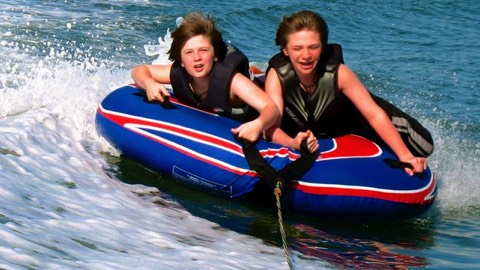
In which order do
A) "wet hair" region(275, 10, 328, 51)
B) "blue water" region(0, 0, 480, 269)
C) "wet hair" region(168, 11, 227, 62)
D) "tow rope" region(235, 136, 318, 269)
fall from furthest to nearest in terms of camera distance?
"wet hair" region(168, 11, 227, 62) < "wet hair" region(275, 10, 328, 51) < "tow rope" region(235, 136, 318, 269) < "blue water" region(0, 0, 480, 269)

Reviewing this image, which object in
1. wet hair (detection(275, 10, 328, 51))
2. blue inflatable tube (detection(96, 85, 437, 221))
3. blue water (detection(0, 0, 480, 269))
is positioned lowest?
blue water (detection(0, 0, 480, 269))

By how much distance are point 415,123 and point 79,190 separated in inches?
82.6

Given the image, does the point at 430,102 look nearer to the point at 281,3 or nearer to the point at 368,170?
the point at 368,170

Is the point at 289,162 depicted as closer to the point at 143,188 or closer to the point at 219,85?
the point at 219,85

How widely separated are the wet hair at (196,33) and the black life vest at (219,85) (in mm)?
74

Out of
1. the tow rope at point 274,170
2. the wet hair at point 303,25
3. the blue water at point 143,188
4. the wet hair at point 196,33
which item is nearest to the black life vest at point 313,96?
the wet hair at point 303,25

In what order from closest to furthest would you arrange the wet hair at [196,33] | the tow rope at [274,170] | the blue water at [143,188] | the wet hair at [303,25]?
the blue water at [143,188] → the tow rope at [274,170] → the wet hair at [303,25] → the wet hair at [196,33]

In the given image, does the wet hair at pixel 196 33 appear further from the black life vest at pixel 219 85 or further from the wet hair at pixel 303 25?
the wet hair at pixel 303 25

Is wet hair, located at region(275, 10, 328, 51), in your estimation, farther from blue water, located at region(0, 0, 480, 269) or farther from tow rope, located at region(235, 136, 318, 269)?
blue water, located at region(0, 0, 480, 269)

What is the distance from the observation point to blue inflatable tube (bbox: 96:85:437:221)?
15.3ft

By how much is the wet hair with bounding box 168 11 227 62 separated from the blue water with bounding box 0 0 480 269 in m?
0.83

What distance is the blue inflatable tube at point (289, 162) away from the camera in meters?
4.67

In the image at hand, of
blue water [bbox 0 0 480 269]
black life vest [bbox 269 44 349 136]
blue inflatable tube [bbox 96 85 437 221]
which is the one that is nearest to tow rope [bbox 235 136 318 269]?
blue inflatable tube [bbox 96 85 437 221]

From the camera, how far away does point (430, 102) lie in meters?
8.31
